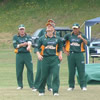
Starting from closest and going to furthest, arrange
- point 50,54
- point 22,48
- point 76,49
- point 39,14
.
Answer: point 50,54
point 76,49
point 22,48
point 39,14

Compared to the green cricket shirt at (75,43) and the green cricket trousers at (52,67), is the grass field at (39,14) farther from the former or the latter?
the green cricket trousers at (52,67)

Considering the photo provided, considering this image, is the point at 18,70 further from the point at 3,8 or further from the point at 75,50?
the point at 3,8

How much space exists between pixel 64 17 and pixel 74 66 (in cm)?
2957

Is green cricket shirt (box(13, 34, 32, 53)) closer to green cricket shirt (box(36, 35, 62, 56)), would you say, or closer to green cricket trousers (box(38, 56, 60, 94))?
green cricket shirt (box(36, 35, 62, 56))

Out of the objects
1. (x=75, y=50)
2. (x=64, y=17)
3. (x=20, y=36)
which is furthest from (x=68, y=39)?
(x=64, y=17)

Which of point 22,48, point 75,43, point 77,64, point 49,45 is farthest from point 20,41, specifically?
point 49,45

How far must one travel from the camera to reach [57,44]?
41.7 ft

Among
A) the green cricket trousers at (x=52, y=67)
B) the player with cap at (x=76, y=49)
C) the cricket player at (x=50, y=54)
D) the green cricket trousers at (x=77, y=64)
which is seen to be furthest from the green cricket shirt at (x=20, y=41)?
the green cricket trousers at (x=52, y=67)

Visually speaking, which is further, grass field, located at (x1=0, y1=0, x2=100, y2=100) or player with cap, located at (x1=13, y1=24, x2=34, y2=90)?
grass field, located at (x1=0, y1=0, x2=100, y2=100)

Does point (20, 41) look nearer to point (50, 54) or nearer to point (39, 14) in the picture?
point (50, 54)

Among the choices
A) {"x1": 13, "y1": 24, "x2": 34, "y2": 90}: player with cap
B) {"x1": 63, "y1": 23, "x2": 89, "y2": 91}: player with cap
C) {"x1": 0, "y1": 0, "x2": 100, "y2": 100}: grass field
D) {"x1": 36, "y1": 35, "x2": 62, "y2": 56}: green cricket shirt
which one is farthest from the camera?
{"x1": 0, "y1": 0, "x2": 100, "y2": 100}: grass field

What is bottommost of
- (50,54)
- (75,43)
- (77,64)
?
(77,64)

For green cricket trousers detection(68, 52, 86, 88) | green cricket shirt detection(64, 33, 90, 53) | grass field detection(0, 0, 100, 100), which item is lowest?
green cricket trousers detection(68, 52, 86, 88)

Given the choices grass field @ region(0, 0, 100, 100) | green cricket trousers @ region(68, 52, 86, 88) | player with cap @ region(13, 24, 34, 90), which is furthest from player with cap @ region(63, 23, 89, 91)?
grass field @ region(0, 0, 100, 100)
